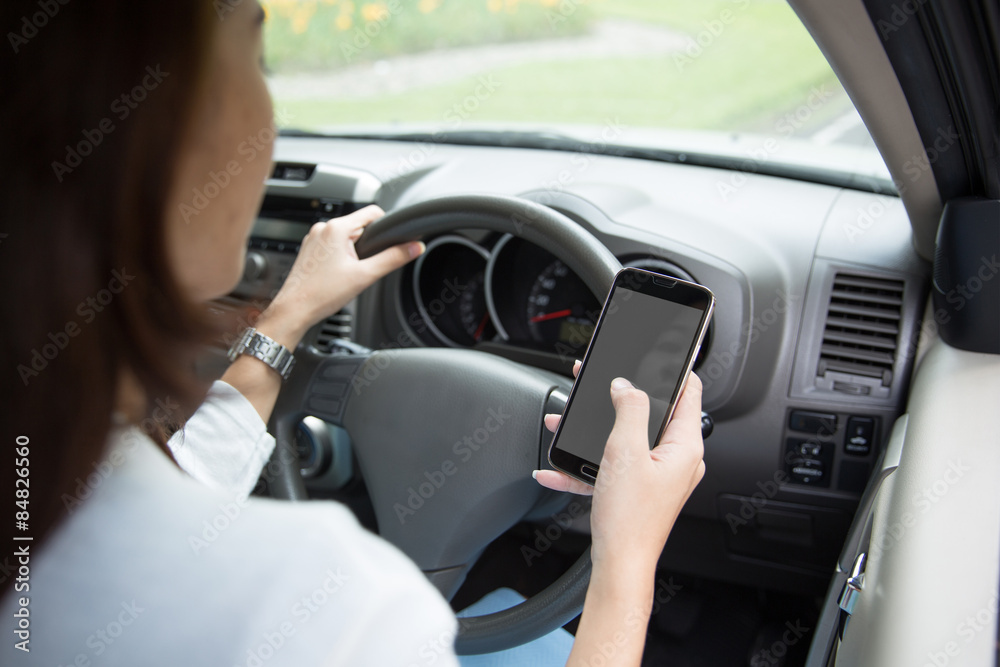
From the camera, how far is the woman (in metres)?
0.49

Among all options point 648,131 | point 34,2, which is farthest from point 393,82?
point 34,2

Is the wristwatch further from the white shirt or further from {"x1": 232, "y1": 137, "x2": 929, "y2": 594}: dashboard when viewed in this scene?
the white shirt

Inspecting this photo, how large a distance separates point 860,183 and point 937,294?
375 mm

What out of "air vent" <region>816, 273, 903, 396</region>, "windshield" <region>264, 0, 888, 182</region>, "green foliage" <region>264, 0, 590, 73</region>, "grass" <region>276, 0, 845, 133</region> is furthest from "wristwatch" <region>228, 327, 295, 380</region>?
"green foliage" <region>264, 0, 590, 73</region>

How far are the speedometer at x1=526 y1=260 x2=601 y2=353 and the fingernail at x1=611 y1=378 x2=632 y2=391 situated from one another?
0.63 m

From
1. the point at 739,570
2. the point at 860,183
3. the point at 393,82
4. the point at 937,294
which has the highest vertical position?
the point at 393,82

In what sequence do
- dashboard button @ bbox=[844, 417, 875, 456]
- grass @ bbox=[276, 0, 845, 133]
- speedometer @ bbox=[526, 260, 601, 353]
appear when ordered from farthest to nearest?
grass @ bbox=[276, 0, 845, 133] → speedometer @ bbox=[526, 260, 601, 353] → dashboard button @ bbox=[844, 417, 875, 456]

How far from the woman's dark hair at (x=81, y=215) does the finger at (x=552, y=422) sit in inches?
20.9

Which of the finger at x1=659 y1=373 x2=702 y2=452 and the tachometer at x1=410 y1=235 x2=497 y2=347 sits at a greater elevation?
the tachometer at x1=410 y1=235 x2=497 y2=347

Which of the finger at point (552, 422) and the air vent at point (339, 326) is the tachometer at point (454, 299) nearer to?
the air vent at point (339, 326)

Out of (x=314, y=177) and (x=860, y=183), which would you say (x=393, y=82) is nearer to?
(x=314, y=177)

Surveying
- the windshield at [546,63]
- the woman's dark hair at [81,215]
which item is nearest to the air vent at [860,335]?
the woman's dark hair at [81,215]

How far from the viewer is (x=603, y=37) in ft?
13.3

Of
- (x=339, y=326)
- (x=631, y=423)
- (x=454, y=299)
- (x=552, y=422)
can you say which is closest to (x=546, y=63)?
(x=454, y=299)
